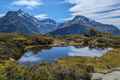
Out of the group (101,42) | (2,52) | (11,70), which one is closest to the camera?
(11,70)

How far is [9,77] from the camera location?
78.8 ft

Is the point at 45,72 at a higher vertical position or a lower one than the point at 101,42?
higher

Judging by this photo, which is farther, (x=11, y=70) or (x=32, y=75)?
(x=11, y=70)

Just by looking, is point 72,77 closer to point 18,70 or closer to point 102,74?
point 102,74

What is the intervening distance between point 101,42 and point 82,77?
11163cm

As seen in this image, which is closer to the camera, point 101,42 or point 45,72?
point 45,72

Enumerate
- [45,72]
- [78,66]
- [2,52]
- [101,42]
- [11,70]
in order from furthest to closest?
[101,42] < [2,52] < [78,66] < [11,70] < [45,72]

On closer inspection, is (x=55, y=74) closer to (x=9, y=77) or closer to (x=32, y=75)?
(x=32, y=75)

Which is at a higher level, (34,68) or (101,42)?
(34,68)

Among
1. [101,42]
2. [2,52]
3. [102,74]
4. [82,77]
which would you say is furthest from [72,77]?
[101,42]

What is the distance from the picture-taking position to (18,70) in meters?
24.7

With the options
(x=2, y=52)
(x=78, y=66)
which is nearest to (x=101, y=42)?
(x=2, y=52)

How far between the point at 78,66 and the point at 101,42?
358 ft

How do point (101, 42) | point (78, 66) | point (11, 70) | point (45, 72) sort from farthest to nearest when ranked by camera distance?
point (101, 42) → point (78, 66) → point (11, 70) → point (45, 72)
